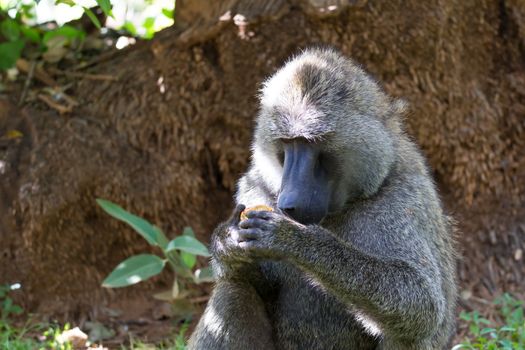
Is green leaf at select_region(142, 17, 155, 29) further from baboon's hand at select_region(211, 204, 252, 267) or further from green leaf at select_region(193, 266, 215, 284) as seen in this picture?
baboon's hand at select_region(211, 204, 252, 267)

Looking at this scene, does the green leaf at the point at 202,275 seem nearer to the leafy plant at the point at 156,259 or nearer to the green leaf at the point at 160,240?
the leafy plant at the point at 156,259

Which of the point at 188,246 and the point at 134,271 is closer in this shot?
the point at 188,246

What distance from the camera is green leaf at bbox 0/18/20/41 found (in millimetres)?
5945

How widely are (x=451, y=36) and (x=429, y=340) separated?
2485mm

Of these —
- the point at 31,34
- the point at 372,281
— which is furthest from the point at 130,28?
the point at 372,281

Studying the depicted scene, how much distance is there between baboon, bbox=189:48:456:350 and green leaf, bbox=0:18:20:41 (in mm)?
2724

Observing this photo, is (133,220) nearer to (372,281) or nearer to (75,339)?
(75,339)

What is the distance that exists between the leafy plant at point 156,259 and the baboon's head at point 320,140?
1.23m

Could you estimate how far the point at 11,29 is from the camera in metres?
5.95

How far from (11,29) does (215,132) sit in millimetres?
1608

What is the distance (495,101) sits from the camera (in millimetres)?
5715

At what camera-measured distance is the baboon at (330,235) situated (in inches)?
135

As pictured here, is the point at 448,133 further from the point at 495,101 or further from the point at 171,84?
the point at 171,84

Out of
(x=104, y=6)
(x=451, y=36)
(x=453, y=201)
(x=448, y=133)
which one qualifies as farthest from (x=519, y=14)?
(x=104, y=6)
